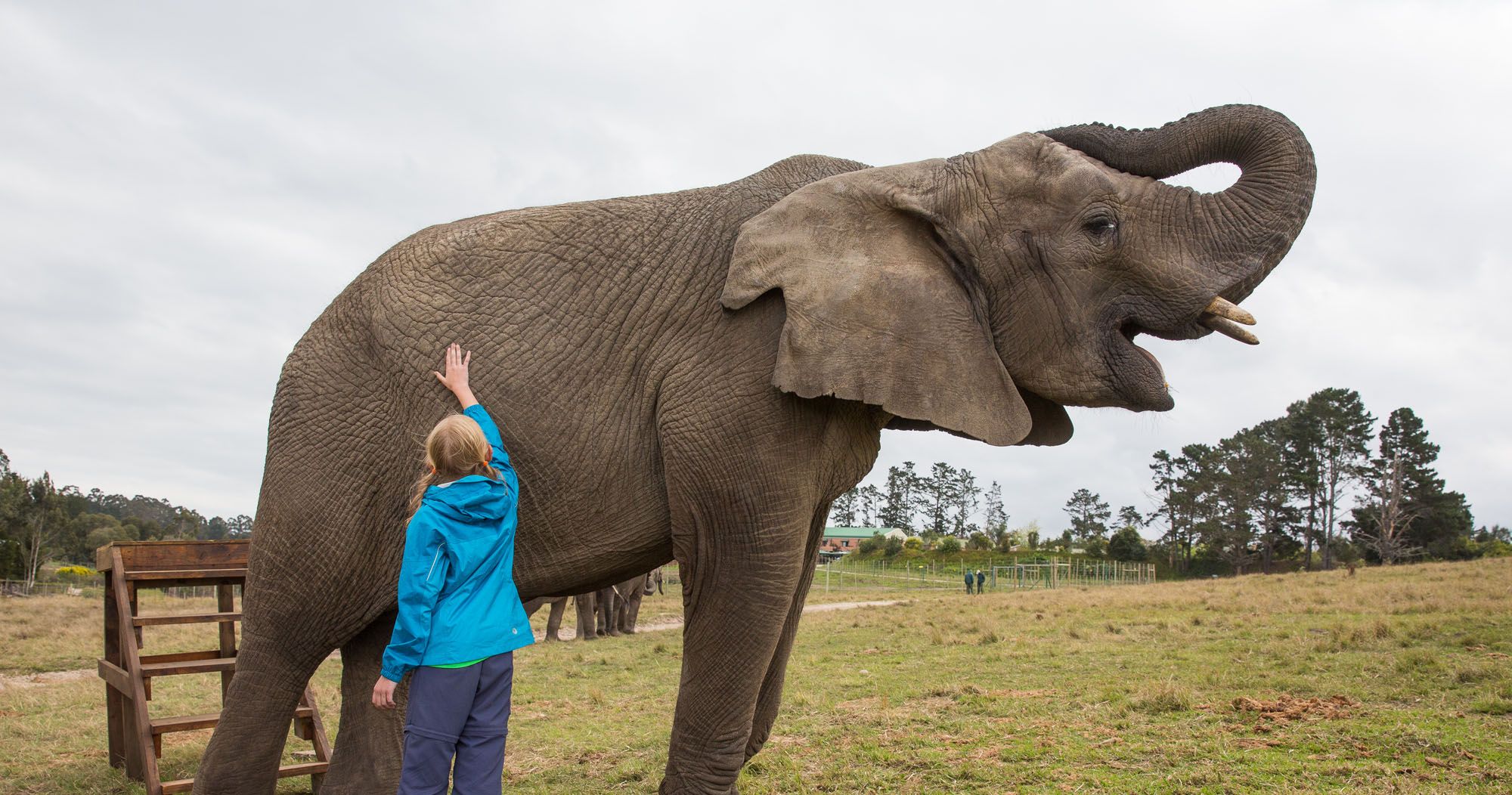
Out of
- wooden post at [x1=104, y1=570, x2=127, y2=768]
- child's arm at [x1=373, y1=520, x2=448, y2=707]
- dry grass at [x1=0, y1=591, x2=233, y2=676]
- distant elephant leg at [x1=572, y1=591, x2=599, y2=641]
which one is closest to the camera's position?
child's arm at [x1=373, y1=520, x2=448, y2=707]

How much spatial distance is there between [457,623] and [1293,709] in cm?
651

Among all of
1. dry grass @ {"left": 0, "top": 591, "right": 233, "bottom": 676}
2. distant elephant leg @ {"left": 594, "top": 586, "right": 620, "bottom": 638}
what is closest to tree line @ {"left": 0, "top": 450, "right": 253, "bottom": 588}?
dry grass @ {"left": 0, "top": 591, "right": 233, "bottom": 676}

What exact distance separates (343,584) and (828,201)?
8.65 ft

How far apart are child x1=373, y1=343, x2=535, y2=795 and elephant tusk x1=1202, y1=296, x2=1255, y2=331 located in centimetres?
281

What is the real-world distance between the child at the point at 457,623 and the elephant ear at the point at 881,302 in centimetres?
119

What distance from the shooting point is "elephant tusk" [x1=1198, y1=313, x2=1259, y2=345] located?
3.98 metres

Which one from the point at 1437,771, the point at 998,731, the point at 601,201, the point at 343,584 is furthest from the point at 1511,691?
the point at 343,584

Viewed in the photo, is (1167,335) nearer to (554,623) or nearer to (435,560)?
(435,560)

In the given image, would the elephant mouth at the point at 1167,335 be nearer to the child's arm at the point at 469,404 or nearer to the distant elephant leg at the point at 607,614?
the child's arm at the point at 469,404

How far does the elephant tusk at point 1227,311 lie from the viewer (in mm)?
3963

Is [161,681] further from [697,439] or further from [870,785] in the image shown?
[697,439]

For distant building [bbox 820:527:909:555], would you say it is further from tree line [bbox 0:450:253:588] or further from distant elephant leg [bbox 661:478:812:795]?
distant elephant leg [bbox 661:478:812:795]

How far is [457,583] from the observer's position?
11.7 ft

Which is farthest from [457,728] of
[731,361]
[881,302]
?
[881,302]
